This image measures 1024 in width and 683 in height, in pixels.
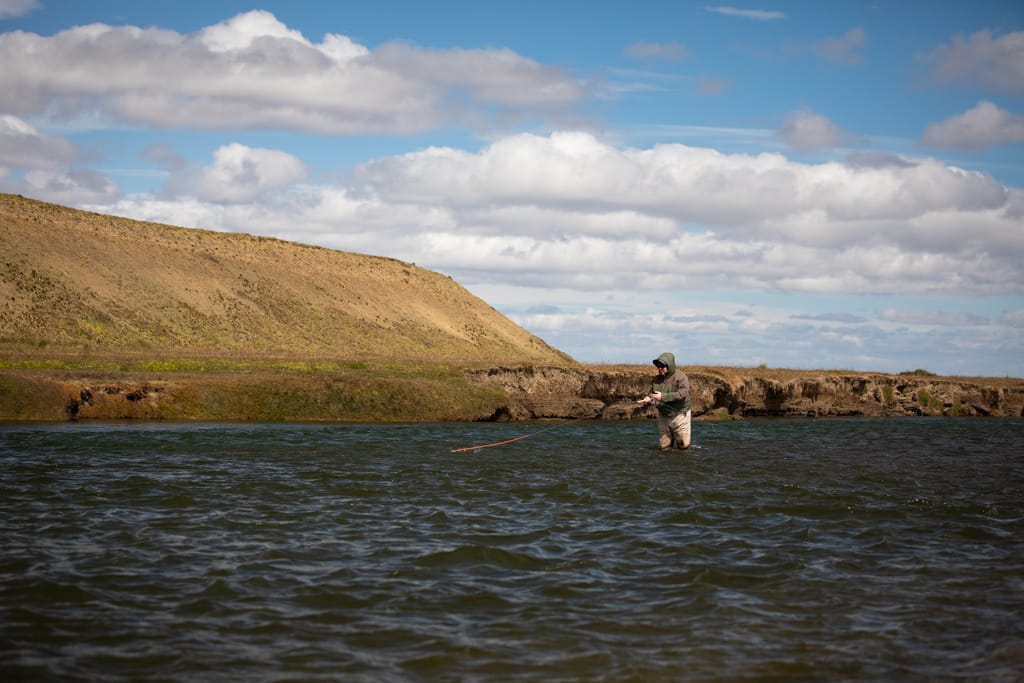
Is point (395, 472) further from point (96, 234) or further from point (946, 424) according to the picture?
point (96, 234)

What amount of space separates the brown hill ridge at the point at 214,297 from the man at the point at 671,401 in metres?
27.7

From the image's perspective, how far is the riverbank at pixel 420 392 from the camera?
32.2 meters

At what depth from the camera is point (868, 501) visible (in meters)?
18.6

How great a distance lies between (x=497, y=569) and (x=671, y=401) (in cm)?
1336

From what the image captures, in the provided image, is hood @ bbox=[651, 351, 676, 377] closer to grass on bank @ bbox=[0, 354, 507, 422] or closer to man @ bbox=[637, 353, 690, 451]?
man @ bbox=[637, 353, 690, 451]

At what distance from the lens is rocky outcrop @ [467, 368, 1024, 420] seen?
126 ft

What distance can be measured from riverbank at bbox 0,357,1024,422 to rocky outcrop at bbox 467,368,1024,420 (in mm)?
50

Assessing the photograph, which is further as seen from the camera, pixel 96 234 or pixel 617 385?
pixel 96 234

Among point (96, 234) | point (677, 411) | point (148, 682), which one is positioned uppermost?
point (96, 234)

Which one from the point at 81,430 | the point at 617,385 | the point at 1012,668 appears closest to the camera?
the point at 1012,668

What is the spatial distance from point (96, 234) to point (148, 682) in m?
85.1

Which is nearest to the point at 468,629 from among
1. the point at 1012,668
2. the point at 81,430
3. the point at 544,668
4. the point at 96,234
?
the point at 544,668

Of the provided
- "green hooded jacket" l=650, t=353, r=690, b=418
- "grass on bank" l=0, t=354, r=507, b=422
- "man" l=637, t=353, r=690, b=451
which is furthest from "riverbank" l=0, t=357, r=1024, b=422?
"green hooded jacket" l=650, t=353, r=690, b=418

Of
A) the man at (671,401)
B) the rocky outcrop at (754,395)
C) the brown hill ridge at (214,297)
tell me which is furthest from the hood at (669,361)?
the brown hill ridge at (214,297)
